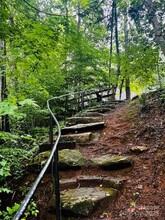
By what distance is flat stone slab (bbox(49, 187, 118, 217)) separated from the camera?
2828mm

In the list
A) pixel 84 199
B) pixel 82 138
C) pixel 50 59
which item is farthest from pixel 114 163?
pixel 50 59

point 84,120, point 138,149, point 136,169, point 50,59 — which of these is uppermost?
point 50,59

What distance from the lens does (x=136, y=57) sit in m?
6.59

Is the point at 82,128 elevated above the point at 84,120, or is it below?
below

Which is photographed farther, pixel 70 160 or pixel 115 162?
pixel 70 160

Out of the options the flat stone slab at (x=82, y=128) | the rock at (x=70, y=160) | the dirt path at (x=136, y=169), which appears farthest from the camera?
the flat stone slab at (x=82, y=128)

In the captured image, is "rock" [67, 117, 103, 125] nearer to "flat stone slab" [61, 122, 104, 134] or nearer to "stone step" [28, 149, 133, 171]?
"flat stone slab" [61, 122, 104, 134]

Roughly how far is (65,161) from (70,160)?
0.27ft

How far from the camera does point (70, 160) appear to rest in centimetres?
396


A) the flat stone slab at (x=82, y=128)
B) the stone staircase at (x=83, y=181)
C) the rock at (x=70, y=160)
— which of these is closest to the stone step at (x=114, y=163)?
the stone staircase at (x=83, y=181)

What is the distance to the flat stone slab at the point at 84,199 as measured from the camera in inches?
111

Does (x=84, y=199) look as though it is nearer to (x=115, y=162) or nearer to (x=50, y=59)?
(x=115, y=162)

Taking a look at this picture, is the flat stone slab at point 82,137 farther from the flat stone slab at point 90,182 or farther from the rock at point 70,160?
the flat stone slab at point 90,182

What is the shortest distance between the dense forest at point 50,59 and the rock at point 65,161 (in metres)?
0.30
